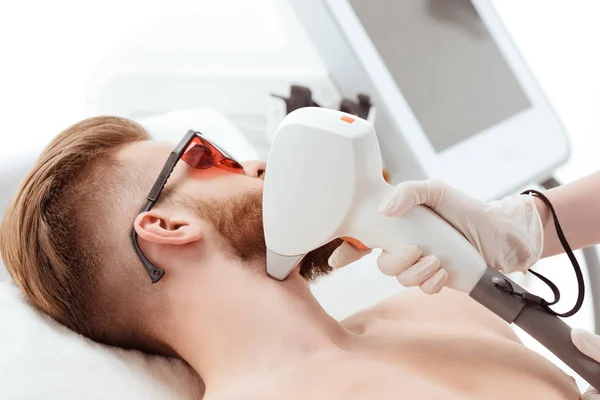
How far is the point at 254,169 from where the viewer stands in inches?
47.6

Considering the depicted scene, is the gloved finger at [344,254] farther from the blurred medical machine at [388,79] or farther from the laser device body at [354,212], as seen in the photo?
the blurred medical machine at [388,79]

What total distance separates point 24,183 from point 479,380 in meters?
0.79

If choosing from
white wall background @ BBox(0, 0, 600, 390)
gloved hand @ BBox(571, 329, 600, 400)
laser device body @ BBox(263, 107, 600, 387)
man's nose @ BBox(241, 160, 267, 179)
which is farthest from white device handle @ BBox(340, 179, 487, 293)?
white wall background @ BBox(0, 0, 600, 390)

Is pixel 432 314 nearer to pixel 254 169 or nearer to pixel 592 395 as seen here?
pixel 592 395

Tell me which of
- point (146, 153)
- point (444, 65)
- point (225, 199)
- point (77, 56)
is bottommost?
point (444, 65)

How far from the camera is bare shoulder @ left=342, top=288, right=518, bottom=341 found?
121 cm

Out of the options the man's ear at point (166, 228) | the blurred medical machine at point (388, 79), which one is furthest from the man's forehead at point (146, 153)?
the blurred medical machine at point (388, 79)

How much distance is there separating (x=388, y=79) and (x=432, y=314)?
0.66 m

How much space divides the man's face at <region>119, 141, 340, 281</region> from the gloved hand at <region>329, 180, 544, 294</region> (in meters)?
0.12

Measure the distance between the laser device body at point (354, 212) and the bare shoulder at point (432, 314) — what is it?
23 cm

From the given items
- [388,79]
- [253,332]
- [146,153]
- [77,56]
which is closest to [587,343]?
[253,332]

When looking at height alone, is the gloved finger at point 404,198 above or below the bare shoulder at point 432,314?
above

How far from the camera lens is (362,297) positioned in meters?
1.58

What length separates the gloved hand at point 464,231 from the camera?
966 mm
